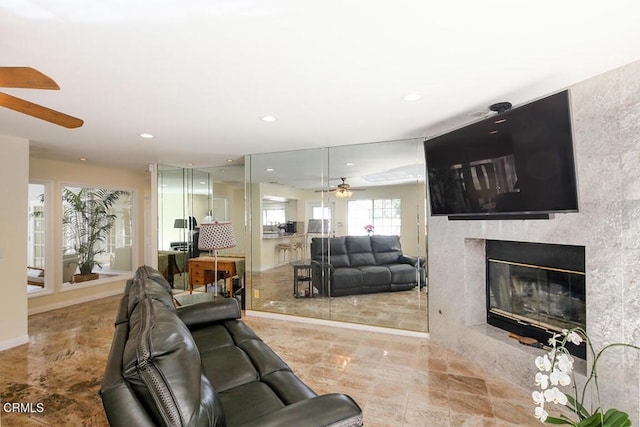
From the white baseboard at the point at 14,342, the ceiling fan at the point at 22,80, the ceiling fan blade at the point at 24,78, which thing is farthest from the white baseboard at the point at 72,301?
the ceiling fan blade at the point at 24,78

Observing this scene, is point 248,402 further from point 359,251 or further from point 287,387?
point 359,251

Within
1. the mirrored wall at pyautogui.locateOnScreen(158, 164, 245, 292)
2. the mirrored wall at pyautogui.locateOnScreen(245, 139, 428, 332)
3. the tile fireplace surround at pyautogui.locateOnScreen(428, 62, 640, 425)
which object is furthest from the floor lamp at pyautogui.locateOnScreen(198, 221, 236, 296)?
the tile fireplace surround at pyautogui.locateOnScreen(428, 62, 640, 425)

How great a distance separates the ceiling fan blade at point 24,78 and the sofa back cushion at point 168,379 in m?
1.14

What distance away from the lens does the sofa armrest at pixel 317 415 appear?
115 cm

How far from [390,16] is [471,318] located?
275cm

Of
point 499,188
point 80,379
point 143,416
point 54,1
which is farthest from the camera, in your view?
point 80,379

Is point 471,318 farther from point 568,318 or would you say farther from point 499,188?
point 499,188

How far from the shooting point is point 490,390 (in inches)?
95.8

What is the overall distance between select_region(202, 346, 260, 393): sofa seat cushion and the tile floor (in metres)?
0.83

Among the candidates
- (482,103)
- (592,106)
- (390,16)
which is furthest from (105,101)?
(592,106)

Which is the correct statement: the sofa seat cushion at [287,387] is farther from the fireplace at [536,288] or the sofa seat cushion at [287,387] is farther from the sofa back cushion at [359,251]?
the sofa back cushion at [359,251]

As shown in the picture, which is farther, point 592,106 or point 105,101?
point 105,101

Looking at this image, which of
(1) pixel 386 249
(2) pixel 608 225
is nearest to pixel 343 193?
(1) pixel 386 249

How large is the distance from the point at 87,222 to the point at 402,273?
5288mm
